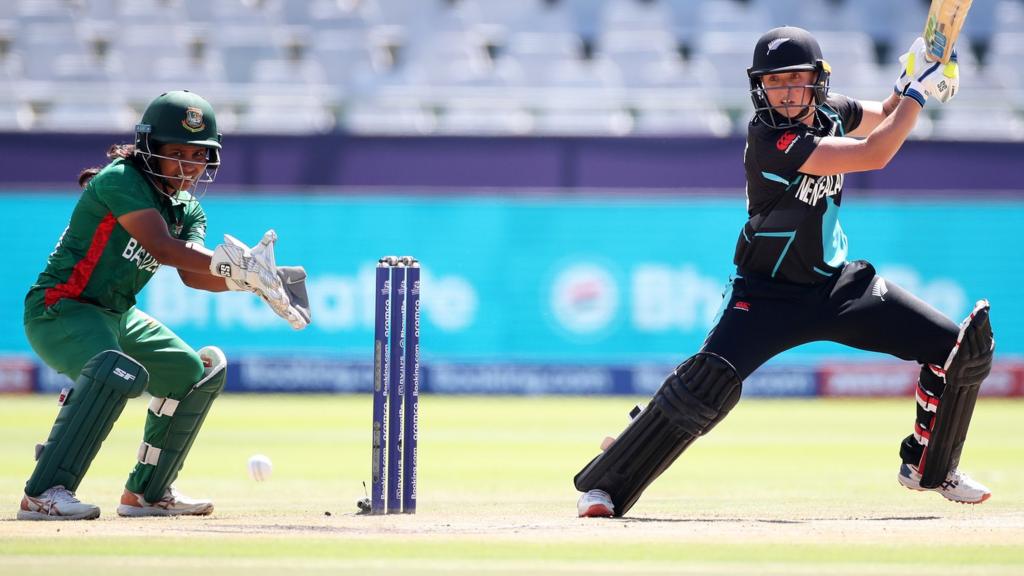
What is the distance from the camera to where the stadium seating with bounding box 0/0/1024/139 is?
17.5 metres

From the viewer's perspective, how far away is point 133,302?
264 inches

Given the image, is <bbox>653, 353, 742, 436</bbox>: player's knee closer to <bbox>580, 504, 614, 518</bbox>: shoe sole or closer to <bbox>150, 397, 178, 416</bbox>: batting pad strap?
<bbox>580, 504, 614, 518</bbox>: shoe sole

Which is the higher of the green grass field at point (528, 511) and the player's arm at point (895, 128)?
the player's arm at point (895, 128)

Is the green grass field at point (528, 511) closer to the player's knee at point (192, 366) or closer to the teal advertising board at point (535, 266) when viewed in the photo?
the player's knee at point (192, 366)

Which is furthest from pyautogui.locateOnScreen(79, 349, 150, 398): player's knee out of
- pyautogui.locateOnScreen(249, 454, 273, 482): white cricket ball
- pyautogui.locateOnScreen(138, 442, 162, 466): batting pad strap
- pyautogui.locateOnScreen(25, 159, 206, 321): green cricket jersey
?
pyautogui.locateOnScreen(249, 454, 273, 482): white cricket ball

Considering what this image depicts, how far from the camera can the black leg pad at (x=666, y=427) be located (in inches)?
241

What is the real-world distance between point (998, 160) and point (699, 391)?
1187 cm

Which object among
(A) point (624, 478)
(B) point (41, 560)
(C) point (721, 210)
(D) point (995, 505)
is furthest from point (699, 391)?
(C) point (721, 210)

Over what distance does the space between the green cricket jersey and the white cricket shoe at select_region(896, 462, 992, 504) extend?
3585 millimetres

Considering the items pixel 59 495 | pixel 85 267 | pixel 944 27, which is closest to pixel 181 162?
pixel 85 267

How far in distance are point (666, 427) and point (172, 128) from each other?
2.53m

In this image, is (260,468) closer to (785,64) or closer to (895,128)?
(785,64)

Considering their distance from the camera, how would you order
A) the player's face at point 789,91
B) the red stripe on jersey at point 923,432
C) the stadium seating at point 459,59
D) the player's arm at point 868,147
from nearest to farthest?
the player's arm at point 868,147 → the player's face at point 789,91 → the red stripe on jersey at point 923,432 → the stadium seating at point 459,59

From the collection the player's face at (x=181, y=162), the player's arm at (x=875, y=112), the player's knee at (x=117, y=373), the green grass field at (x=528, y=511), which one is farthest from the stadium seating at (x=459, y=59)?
the player's knee at (x=117, y=373)
